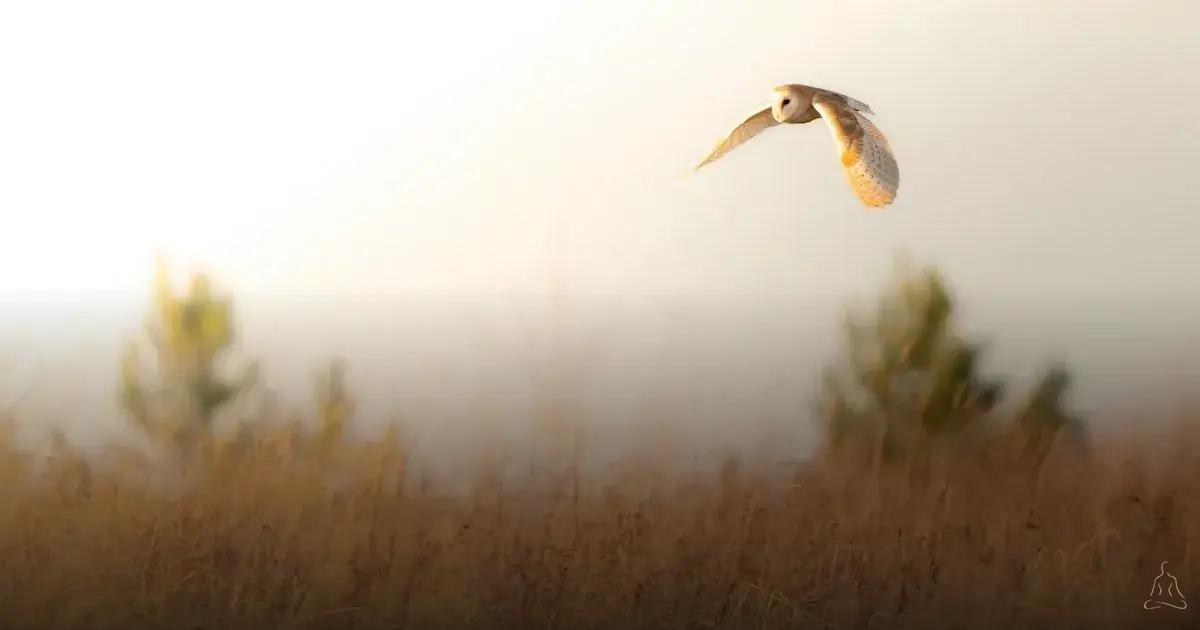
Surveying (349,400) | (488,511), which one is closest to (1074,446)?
(488,511)

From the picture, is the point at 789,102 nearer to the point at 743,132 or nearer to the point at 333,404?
the point at 743,132

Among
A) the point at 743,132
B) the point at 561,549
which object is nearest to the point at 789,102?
the point at 743,132

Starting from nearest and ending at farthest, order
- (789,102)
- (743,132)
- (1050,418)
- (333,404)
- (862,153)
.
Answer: (862,153), (789,102), (743,132), (333,404), (1050,418)

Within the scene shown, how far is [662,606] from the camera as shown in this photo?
3.96 metres

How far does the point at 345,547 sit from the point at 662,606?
42.5 inches

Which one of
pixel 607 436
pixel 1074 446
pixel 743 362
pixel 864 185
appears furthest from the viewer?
pixel 743 362

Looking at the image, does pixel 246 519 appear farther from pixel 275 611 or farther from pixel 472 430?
pixel 472 430

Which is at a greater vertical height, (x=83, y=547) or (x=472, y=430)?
(x=472, y=430)

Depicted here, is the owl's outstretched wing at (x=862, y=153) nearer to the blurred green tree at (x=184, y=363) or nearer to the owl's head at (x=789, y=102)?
the owl's head at (x=789, y=102)

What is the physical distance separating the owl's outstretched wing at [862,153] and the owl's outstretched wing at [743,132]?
0.31m

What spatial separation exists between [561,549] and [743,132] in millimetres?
1536

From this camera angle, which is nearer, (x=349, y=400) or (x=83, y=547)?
(x=83, y=547)

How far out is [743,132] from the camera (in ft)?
13.2

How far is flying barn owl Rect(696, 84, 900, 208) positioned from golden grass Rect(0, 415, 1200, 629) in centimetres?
127
